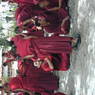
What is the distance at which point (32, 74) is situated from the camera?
629 centimetres

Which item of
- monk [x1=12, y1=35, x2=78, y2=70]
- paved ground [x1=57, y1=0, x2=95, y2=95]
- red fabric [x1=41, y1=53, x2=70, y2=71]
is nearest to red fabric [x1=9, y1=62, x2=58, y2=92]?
paved ground [x1=57, y1=0, x2=95, y2=95]

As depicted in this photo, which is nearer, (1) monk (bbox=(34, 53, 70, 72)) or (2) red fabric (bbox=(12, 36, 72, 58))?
(2) red fabric (bbox=(12, 36, 72, 58))

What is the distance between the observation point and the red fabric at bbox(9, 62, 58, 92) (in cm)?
577

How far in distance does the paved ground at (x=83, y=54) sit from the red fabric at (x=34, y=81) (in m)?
0.44

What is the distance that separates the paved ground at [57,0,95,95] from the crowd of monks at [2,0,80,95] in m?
0.19

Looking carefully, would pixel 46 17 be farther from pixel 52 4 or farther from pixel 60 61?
pixel 60 61

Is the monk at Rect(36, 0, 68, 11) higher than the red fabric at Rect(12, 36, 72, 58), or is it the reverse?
the monk at Rect(36, 0, 68, 11)

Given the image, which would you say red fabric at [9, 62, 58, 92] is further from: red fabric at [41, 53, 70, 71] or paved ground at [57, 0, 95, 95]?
red fabric at [41, 53, 70, 71]

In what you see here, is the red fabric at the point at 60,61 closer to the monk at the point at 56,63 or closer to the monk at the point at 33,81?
the monk at the point at 56,63

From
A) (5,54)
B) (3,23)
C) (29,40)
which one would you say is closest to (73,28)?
(29,40)

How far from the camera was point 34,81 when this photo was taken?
6.09 metres

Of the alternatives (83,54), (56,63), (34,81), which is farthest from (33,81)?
(83,54)

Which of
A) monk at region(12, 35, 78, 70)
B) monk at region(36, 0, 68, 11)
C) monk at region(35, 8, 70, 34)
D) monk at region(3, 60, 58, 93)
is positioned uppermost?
monk at region(36, 0, 68, 11)

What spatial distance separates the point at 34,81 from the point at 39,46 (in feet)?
3.39
